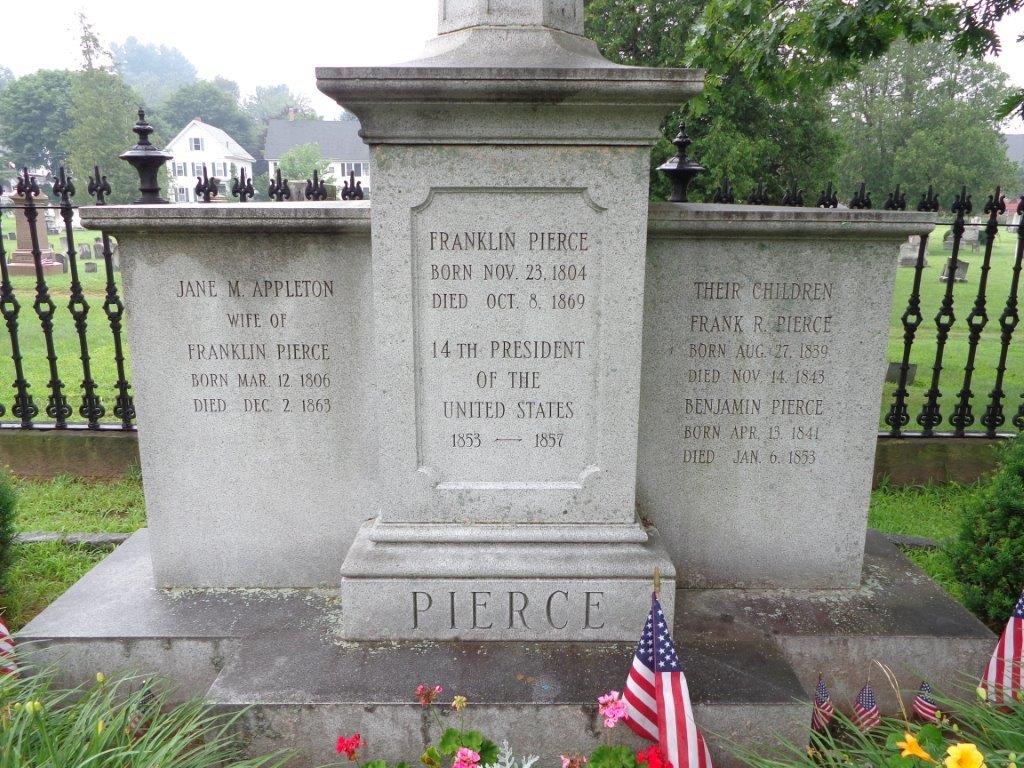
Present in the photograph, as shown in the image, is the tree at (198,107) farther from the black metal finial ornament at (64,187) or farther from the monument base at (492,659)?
the monument base at (492,659)

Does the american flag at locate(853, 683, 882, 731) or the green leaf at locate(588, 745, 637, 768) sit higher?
the green leaf at locate(588, 745, 637, 768)

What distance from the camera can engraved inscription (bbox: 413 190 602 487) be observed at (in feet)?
9.57

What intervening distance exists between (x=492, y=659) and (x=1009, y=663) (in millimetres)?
1927

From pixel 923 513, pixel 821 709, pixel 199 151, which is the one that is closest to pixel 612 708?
pixel 821 709

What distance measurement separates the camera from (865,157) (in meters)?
35.7

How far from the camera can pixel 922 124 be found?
35.7 m

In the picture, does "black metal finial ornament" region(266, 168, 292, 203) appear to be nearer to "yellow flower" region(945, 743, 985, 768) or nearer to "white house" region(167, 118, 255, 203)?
"yellow flower" region(945, 743, 985, 768)

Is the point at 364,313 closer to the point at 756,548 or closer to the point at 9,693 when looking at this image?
the point at 9,693

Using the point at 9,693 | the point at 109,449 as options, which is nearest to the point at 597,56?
the point at 9,693

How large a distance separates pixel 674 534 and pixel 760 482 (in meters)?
0.49

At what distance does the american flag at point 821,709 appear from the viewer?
2.94 meters

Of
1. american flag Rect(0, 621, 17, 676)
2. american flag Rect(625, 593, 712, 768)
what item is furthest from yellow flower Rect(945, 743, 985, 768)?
american flag Rect(0, 621, 17, 676)

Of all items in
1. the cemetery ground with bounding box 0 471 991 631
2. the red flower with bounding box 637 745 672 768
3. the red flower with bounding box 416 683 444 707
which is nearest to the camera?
the red flower with bounding box 637 745 672 768

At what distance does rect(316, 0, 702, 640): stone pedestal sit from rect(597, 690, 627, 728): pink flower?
57 cm
